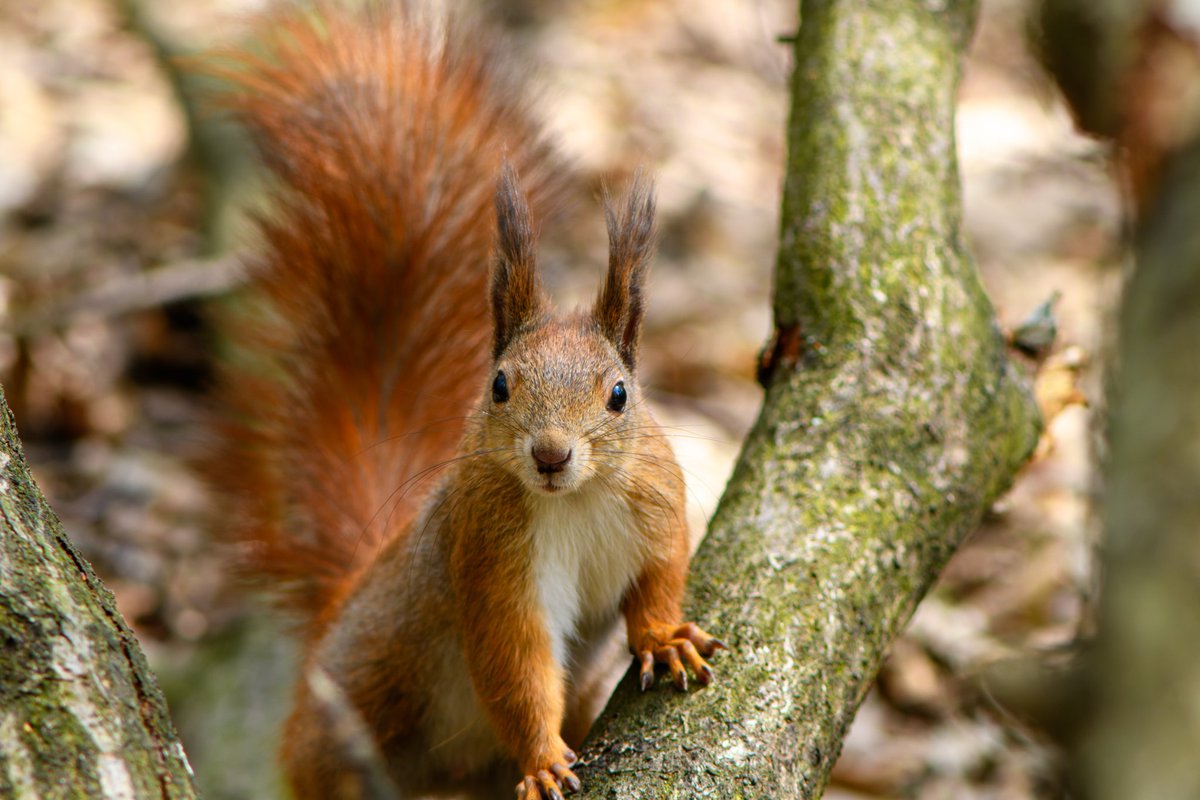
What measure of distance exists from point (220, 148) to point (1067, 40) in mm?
3884

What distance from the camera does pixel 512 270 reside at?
2.35 metres

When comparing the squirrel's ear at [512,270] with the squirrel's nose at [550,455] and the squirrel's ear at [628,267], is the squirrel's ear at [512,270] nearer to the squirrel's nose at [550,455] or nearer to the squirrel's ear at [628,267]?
the squirrel's ear at [628,267]

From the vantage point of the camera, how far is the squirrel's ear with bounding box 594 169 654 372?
2.25 meters

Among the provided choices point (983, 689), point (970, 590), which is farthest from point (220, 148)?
point (983, 689)

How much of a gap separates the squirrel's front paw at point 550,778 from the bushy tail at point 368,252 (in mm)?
797

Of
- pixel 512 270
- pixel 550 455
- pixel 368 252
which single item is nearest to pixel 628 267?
pixel 512 270

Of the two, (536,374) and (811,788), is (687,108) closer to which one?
(536,374)

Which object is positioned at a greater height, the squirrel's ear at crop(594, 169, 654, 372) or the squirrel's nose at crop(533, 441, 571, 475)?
the squirrel's ear at crop(594, 169, 654, 372)

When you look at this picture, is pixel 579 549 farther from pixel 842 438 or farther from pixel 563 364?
pixel 842 438

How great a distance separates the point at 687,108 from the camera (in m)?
7.07

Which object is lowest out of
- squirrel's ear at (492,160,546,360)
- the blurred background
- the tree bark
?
the blurred background

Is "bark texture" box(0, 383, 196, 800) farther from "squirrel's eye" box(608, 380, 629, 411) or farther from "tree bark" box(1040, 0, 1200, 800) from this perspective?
"squirrel's eye" box(608, 380, 629, 411)

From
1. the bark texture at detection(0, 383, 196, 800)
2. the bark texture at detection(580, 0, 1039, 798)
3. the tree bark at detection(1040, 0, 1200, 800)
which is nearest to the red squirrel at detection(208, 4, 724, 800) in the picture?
the bark texture at detection(580, 0, 1039, 798)

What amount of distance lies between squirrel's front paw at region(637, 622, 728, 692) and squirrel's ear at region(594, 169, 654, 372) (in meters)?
0.58
